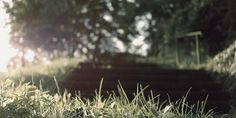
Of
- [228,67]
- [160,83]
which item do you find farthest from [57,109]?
[228,67]

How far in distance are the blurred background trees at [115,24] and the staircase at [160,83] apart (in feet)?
9.04

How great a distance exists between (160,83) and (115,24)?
1046 centimetres

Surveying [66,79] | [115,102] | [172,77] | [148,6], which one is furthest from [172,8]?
[115,102]

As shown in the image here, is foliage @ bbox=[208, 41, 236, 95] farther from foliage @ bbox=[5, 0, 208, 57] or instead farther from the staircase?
foliage @ bbox=[5, 0, 208, 57]

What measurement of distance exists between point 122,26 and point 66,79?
1008cm

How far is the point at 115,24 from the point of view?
68.8ft

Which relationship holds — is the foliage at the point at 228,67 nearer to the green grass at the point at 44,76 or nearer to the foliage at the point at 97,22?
the foliage at the point at 97,22

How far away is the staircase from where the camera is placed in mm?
9891

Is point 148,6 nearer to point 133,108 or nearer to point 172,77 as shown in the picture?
point 172,77

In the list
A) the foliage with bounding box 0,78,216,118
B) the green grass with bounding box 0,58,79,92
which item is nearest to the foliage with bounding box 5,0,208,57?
the green grass with bounding box 0,58,79,92

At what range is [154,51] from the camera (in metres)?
19.9

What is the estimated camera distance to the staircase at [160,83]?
9891 millimetres

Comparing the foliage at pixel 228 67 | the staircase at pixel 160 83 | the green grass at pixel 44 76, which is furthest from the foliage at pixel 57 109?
the foliage at pixel 228 67

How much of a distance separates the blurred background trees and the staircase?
9.04 feet
